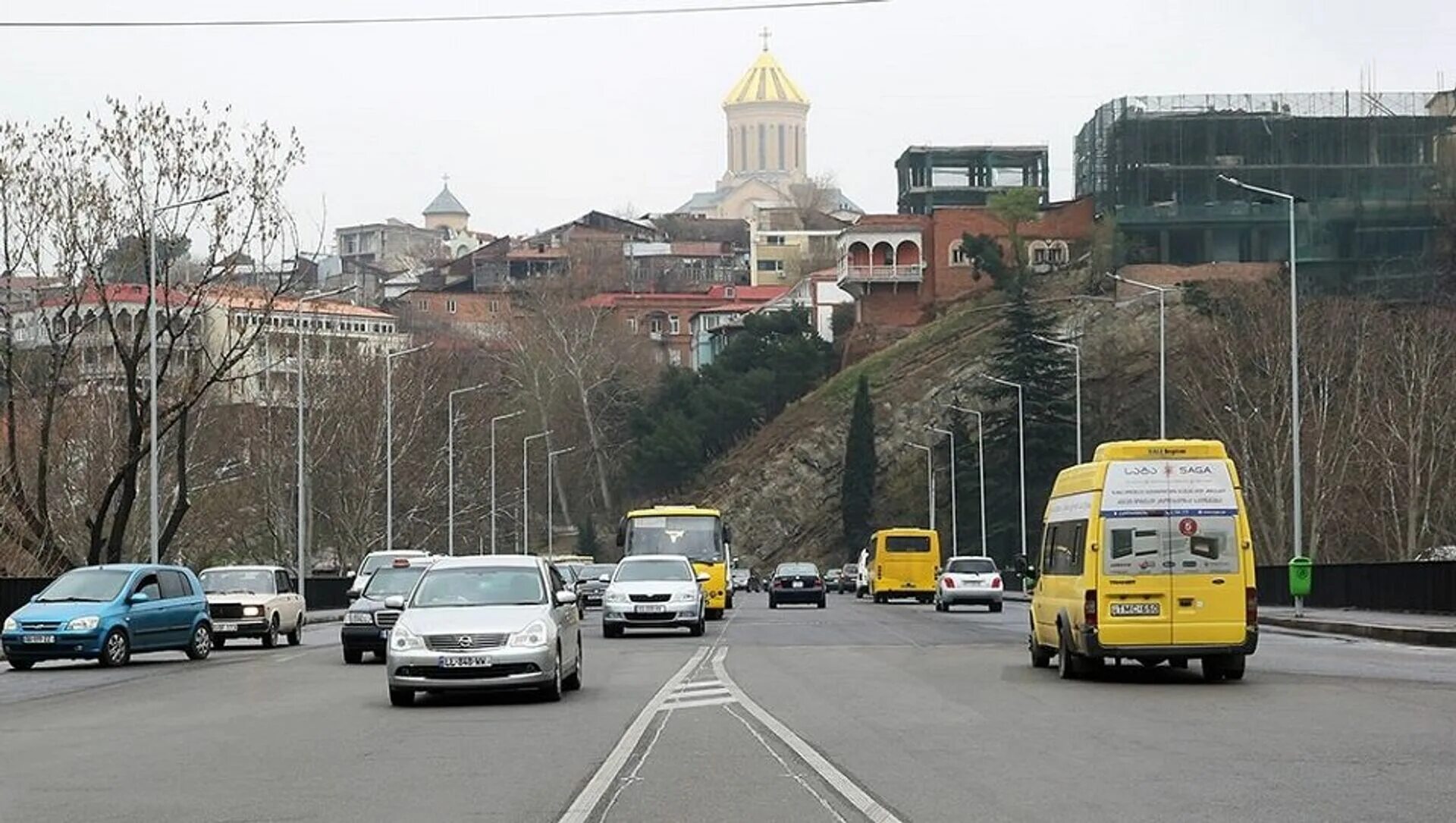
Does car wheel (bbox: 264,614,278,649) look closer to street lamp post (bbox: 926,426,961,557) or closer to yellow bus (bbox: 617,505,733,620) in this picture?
yellow bus (bbox: 617,505,733,620)

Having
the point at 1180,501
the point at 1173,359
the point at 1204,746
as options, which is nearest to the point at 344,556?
the point at 1173,359

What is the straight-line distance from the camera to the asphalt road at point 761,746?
13.3 metres

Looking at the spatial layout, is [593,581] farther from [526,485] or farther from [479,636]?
[479,636]

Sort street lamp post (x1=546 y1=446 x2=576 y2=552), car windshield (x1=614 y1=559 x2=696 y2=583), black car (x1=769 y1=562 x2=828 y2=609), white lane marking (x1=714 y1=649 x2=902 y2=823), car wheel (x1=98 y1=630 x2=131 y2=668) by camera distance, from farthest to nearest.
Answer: street lamp post (x1=546 y1=446 x2=576 y2=552) → black car (x1=769 y1=562 x2=828 y2=609) → car windshield (x1=614 y1=559 x2=696 y2=583) → car wheel (x1=98 y1=630 x2=131 y2=668) → white lane marking (x1=714 y1=649 x2=902 y2=823)

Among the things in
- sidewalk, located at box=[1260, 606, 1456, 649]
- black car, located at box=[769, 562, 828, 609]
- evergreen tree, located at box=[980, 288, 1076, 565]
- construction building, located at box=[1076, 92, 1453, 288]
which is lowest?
black car, located at box=[769, 562, 828, 609]

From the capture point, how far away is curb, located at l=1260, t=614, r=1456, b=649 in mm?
34500

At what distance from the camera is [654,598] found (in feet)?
133

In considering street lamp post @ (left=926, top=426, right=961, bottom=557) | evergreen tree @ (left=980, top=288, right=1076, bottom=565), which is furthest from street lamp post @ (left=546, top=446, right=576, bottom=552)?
evergreen tree @ (left=980, top=288, right=1076, bottom=565)

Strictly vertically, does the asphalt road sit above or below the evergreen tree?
below

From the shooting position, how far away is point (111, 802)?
13.9 metres

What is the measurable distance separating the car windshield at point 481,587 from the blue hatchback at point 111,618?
10977 mm

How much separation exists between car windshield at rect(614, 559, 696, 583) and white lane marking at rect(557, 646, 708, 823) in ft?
51.2

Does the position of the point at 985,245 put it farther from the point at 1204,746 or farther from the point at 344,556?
the point at 1204,746

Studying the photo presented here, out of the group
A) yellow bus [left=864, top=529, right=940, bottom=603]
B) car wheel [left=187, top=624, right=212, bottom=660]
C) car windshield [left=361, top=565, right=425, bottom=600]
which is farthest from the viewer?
yellow bus [left=864, top=529, right=940, bottom=603]
